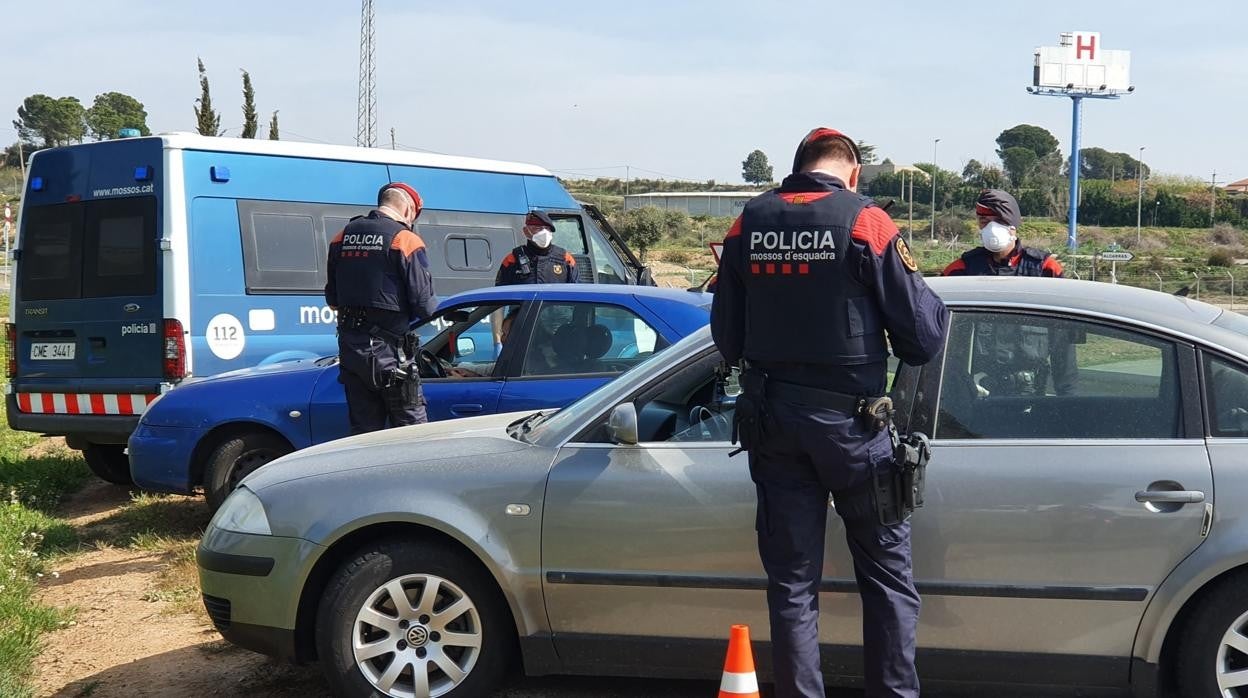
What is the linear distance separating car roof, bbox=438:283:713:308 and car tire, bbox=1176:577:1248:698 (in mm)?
3193

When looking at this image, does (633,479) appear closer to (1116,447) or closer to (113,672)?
(1116,447)

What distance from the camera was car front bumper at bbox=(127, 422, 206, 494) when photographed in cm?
667

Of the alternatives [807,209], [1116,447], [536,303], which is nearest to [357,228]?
[536,303]

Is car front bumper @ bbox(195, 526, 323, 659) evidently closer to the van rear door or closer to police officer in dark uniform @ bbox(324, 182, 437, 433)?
police officer in dark uniform @ bbox(324, 182, 437, 433)

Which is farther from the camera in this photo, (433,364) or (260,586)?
(433,364)

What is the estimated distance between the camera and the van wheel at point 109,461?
8.51m

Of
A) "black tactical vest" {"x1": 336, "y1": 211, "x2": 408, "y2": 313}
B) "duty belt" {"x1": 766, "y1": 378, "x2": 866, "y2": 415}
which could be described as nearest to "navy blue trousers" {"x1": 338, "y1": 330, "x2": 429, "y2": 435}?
"black tactical vest" {"x1": 336, "y1": 211, "x2": 408, "y2": 313}

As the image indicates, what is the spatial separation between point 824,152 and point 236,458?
4.40 metres

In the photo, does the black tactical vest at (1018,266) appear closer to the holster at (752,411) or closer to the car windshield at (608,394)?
the car windshield at (608,394)

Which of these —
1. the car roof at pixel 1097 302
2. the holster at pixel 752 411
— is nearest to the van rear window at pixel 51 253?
the holster at pixel 752 411

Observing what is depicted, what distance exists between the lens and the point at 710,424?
155 inches

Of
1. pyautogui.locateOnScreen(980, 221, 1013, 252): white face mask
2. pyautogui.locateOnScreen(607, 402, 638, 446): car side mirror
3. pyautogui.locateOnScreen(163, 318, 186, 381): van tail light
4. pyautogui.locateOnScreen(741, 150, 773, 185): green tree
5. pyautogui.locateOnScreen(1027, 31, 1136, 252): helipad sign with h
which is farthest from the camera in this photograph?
pyautogui.locateOnScreen(741, 150, 773, 185): green tree

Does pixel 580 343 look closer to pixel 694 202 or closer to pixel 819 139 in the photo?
pixel 819 139

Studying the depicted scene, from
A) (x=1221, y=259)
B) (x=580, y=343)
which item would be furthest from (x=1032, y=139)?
(x=580, y=343)
